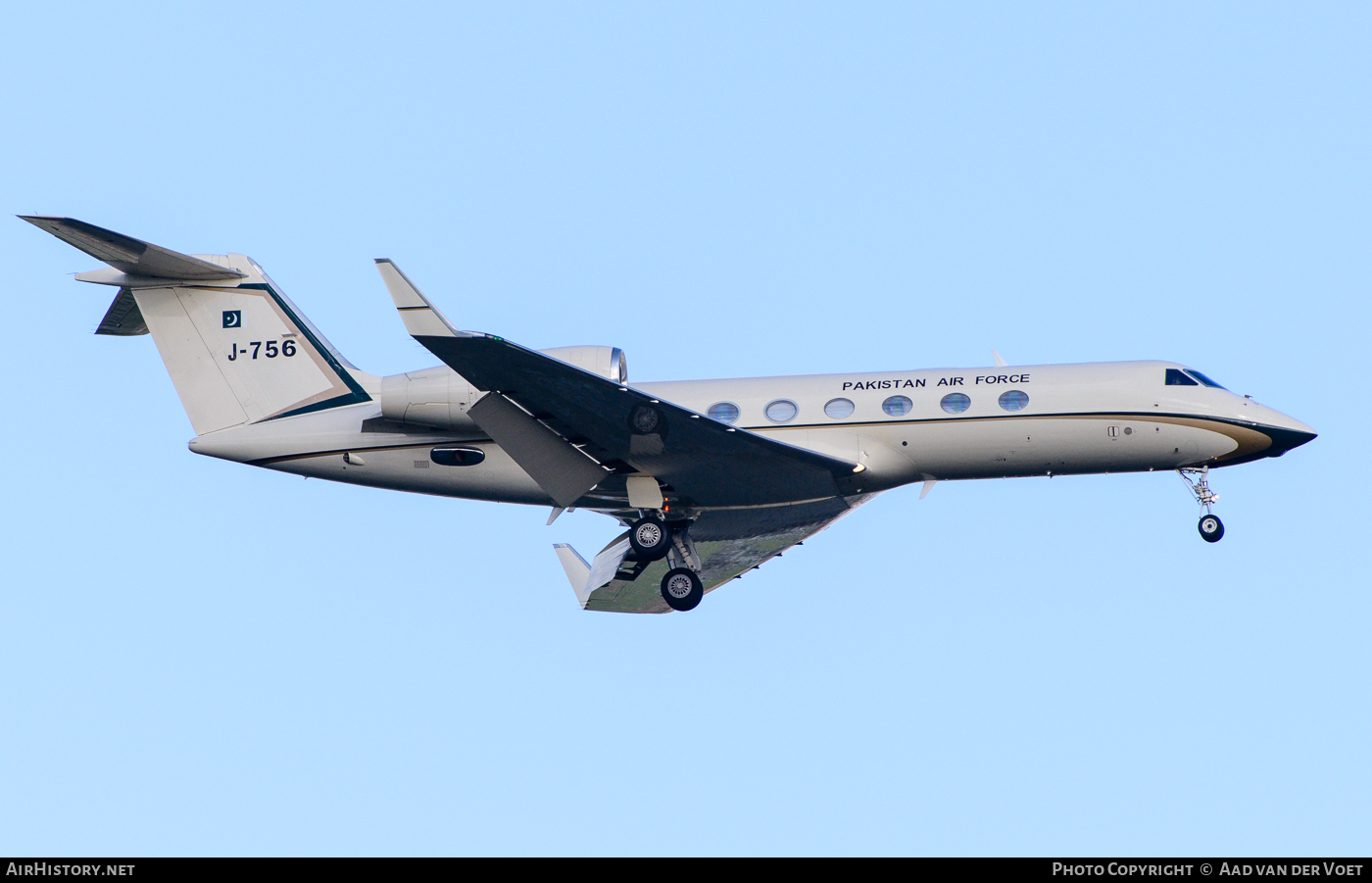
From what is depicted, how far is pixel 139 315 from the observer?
20.6m

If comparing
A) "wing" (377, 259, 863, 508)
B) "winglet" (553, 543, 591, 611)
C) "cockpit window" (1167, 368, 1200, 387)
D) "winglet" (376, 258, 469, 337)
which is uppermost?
"winglet" (376, 258, 469, 337)

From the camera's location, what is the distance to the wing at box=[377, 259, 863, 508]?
1573cm

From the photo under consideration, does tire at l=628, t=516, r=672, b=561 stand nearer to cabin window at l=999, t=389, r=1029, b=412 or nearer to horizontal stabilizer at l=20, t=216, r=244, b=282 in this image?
cabin window at l=999, t=389, r=1029, b=412

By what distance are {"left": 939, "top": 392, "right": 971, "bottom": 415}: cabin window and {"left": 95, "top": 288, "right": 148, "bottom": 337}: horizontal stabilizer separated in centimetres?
1181

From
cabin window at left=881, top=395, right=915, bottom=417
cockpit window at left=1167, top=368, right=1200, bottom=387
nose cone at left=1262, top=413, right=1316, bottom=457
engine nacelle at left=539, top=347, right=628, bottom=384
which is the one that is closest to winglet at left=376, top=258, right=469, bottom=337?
engine nacelle at left=539, top=347, right=628, bottom=384

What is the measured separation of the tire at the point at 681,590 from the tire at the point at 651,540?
26.9 inches

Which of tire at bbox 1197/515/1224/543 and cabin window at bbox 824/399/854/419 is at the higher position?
cabin window at bbox 824/399/854/419

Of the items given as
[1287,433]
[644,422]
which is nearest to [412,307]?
[644,422]

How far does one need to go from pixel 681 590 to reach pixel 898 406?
4066 millimetres
